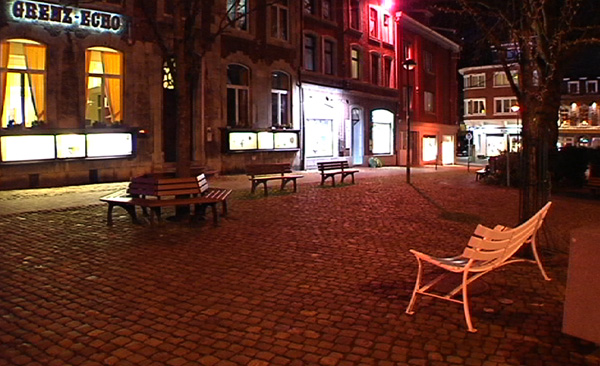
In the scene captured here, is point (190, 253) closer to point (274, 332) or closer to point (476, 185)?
point (274, 332)

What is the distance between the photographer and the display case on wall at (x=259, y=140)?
2414 cm

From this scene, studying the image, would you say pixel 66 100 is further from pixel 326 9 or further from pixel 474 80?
pixel 474 80

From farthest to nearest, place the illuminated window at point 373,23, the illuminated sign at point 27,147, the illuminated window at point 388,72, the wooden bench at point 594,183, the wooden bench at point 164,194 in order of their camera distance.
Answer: the illuminated window at point 388,72, the illuminated window at point 373,23, the illuminated sign at point 27,147, the wooden bench at point 594,183, the wooden bench at point 164,194

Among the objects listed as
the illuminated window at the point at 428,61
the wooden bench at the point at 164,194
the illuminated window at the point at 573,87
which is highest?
the illuminated window at the point at 573,87

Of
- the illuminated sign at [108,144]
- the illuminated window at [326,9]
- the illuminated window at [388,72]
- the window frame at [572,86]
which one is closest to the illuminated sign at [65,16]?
the illuminated sign at [108,144]

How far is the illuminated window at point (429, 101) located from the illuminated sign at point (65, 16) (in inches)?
1164

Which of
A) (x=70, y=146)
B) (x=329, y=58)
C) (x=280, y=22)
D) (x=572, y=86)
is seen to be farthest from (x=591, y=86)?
(x=70, y=146)

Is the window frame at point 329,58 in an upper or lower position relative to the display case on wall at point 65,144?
upper

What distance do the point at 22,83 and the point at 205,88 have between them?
24.3 feet

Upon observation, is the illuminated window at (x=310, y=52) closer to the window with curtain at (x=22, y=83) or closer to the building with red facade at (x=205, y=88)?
the building with red facade at (x=205, y=88)

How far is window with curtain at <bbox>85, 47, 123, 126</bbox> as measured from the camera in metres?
19.5

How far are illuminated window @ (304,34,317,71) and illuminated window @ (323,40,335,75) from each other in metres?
0.84

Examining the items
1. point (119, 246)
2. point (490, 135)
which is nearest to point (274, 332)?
point (119, 246)

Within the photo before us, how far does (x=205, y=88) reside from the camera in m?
23.3
